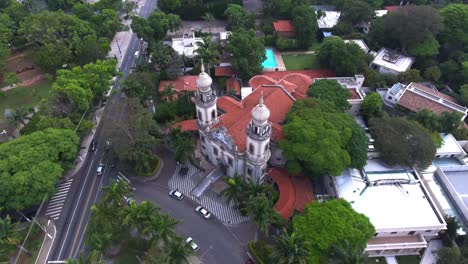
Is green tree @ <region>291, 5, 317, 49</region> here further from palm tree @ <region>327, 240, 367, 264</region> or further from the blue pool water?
palm tree @ <region>327, 240, 367, 264</region>

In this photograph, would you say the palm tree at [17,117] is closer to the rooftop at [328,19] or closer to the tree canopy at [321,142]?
the tree canopy at [321,142]

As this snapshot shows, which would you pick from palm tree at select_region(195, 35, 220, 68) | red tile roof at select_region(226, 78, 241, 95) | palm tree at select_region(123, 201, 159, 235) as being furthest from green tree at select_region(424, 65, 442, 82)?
palm tree at select_region(123, 201, 159, 235)

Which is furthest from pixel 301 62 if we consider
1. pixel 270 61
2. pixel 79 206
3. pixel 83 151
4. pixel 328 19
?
pixel 79 206

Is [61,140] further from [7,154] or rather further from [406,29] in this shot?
[406,29]

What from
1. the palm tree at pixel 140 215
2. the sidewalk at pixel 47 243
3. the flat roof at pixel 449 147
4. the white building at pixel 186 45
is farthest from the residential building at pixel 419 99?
the sidewalk at pixel 47 243

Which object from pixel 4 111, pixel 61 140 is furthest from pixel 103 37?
pixel 61 140
